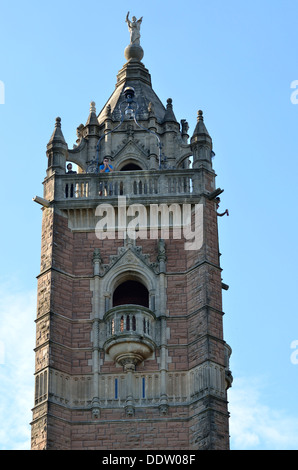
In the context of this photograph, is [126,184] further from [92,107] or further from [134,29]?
[134,29]

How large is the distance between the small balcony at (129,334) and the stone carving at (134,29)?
497 inches

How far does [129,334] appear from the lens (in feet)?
138

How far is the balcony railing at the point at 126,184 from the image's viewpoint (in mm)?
45344

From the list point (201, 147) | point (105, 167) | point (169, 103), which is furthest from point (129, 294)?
point (169, 103)

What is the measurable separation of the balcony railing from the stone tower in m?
0.03

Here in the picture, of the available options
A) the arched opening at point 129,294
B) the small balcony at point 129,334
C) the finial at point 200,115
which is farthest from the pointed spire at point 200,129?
the small balcony at point 129,334

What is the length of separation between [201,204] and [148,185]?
1.67 m

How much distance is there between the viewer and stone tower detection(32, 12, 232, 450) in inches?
1623

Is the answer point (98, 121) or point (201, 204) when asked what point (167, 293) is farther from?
point (98, 121)

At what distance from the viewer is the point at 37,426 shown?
41.0 meters

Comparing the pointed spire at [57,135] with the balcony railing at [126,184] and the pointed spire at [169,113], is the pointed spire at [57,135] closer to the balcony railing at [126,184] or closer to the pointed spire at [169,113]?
the balcony railing at [126,184]

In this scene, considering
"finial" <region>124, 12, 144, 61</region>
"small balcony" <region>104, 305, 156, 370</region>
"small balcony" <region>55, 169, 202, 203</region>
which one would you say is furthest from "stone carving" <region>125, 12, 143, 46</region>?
"small balcony" <region>104, 305, 156, 370</region>

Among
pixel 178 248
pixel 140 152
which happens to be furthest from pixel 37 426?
pixel 140 152

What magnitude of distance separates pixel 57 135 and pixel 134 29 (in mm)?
7118
